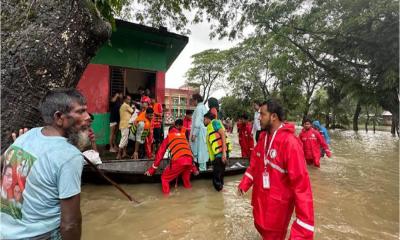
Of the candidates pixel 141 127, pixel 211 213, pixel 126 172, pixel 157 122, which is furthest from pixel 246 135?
pixel 126 172

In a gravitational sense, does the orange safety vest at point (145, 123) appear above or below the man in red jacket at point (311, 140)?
above

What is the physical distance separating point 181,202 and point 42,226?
4.40 m

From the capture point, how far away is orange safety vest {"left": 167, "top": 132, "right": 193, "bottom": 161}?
6148 millimetres

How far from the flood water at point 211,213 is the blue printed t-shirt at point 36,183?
9.11 ft

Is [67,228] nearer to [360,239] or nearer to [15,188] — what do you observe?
[15,188]

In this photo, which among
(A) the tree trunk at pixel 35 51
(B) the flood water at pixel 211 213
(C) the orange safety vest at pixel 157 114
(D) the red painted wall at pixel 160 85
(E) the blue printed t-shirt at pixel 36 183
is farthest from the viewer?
(D) the red painted wall at pixel 160 85

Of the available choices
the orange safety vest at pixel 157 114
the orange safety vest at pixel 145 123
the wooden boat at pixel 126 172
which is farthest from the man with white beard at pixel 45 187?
the orange safety vest at pixel 157 114

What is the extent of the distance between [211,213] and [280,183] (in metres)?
2.88

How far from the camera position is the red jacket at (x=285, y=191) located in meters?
2.54

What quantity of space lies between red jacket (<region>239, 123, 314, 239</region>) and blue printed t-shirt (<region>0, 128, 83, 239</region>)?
1.83m

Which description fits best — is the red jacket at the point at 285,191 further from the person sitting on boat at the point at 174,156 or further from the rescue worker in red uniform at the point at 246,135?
the rescue worker in red uniform at the point at 246,135

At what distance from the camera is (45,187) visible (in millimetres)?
1661

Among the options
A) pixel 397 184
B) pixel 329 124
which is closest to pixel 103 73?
pixel 397 184

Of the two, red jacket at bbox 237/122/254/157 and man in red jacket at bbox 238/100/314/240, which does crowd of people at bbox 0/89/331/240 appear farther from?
red jacket at bbox 237/122/254/157
